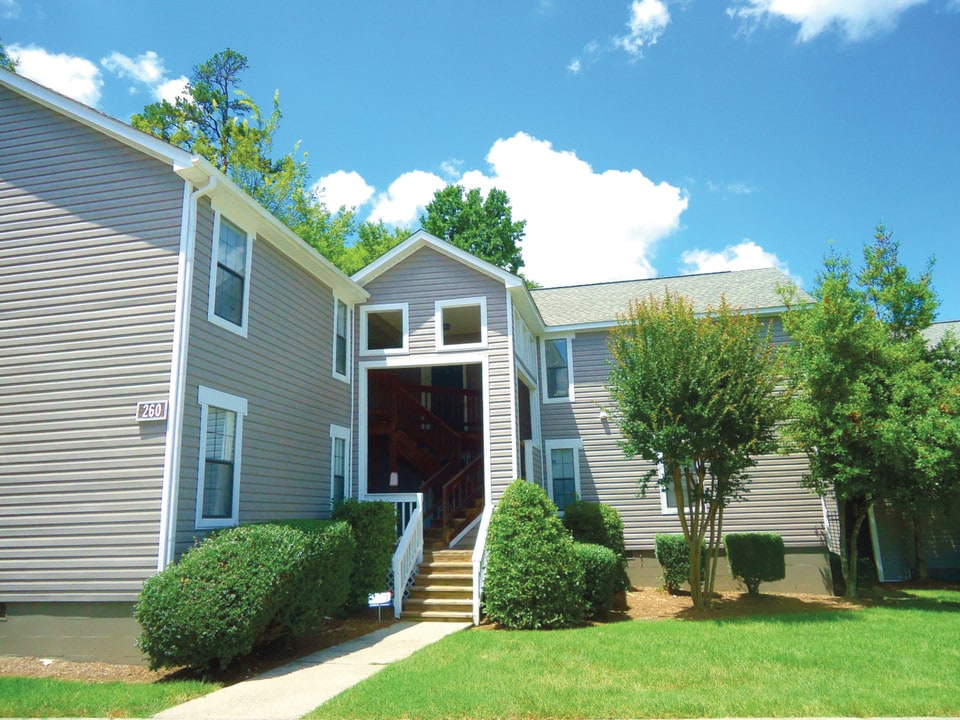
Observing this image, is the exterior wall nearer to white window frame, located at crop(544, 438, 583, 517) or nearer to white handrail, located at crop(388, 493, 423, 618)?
white window frame, located at crop(544, 438, 583, 517)

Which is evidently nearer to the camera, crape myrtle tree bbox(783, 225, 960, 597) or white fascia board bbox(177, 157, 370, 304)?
white fascia board bbox(177, 157, 370, 304)

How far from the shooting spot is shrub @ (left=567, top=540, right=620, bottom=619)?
36.1 ft

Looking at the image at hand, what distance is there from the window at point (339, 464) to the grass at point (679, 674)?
15.3ft

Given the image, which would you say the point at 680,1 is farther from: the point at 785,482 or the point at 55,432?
the point at 55,432

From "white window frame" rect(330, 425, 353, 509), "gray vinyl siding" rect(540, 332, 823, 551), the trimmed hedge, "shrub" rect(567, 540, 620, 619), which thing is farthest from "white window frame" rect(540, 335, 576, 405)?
the trimmed hedge

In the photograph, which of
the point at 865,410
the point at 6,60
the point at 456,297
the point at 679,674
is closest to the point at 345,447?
the point at 456,297

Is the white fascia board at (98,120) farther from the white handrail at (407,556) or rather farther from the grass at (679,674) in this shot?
the grass at (679,674)

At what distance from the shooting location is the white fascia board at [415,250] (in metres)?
14.2

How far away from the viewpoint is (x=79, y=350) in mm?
9086

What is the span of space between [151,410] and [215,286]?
2078 millimetres

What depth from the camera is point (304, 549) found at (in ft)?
27.3

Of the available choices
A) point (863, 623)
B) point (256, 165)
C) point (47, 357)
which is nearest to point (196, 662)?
point (47, 357)

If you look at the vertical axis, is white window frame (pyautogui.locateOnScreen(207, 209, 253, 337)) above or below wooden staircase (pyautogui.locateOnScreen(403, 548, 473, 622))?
above

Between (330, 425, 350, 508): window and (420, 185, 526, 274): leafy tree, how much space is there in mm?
20611
